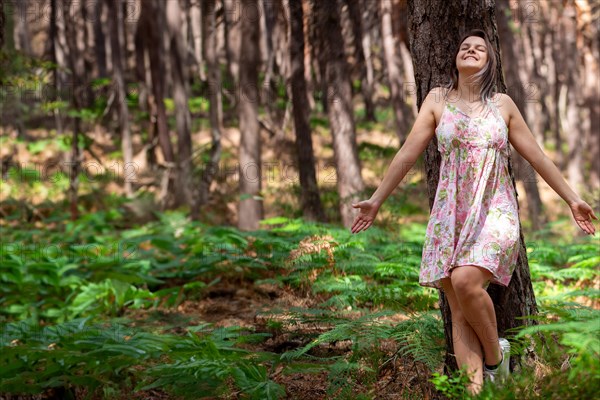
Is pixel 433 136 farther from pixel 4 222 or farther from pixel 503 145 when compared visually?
pixel 4 222

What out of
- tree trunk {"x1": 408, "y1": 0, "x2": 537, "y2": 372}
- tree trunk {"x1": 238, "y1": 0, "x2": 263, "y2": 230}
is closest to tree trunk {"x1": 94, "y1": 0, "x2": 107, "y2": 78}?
tree trunk {"x1": 238, "y1": 0, "x2": 263, "y2": 230}

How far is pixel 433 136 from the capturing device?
394 centimetres

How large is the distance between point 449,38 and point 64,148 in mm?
21364

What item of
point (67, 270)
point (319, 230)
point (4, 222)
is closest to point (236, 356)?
point (319, 230)

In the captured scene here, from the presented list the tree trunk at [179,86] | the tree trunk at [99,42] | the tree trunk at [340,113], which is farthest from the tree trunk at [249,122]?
the tree trunk at [99,42]

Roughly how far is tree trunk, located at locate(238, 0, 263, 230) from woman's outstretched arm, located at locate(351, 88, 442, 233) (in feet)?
28.9

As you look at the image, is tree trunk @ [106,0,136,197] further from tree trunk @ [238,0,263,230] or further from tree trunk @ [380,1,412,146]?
tree trunk @ [380,1,412,146]

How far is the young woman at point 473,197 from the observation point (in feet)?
11.6

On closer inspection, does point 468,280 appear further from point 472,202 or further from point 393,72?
point 393,72

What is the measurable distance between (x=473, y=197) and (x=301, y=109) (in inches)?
318

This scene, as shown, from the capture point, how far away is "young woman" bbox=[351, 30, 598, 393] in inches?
139

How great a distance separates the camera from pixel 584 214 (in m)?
3.65

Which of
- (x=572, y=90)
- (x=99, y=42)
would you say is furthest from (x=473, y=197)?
(x=99, y=42)

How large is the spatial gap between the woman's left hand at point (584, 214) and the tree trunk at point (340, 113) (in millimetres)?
7374
